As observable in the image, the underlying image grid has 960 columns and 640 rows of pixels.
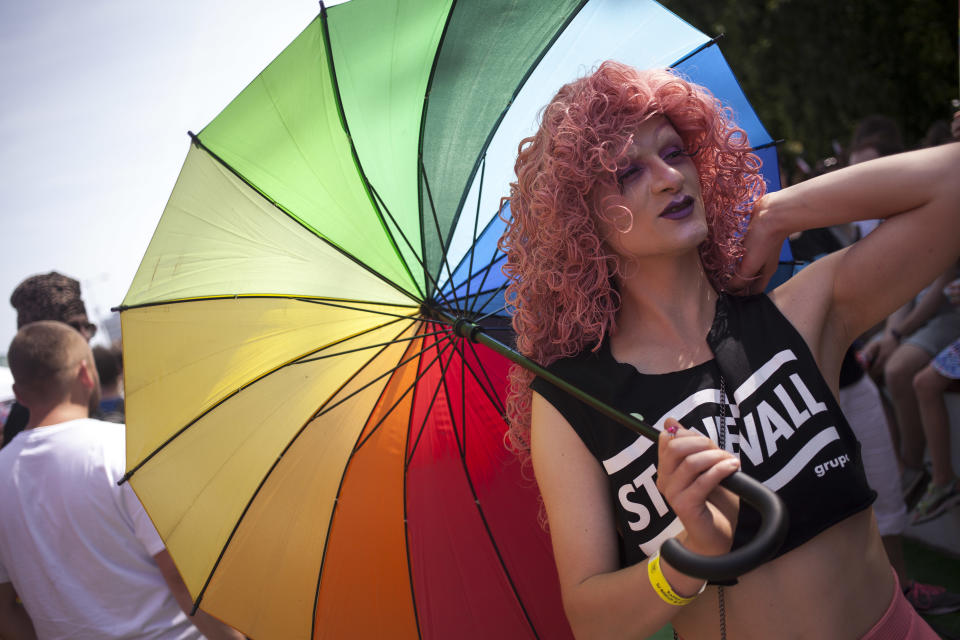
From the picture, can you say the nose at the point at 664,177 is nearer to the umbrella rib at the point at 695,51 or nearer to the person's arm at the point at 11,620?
the umbrella rib at the point at 695,51

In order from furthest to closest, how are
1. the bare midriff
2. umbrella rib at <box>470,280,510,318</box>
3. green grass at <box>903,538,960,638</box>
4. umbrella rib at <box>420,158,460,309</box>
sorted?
green grass at <box>903,538,960,638</box>
umbrella rib at <box>470,280,510,318</box>
umbrella rib at <box>420,158,460,309</box>
the bare midriff

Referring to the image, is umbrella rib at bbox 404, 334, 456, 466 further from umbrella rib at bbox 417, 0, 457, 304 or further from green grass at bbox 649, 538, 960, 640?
green grass at bbox 649, 538, 960, 640

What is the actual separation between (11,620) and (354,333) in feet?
8.02

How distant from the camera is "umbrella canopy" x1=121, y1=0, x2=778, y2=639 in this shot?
217cm

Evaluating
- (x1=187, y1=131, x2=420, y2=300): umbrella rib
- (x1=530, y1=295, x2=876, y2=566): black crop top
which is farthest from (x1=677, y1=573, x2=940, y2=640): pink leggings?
(x1=187, y1=131, x2=420, y2=300): umbrella rib

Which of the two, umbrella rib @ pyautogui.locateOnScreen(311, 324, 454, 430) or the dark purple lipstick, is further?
umbrella rib @ pyautogui.locateOnScreen(311, 324, 454, 430)

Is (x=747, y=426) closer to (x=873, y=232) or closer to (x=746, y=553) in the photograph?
(x=746, y=553)

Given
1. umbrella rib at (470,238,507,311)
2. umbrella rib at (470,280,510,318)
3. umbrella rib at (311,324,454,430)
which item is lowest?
umbrella rib at (311,324,454,430)

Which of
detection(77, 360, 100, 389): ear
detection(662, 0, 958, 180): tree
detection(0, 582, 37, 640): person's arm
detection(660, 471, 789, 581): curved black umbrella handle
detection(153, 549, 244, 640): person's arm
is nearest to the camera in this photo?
detection(660, 471, 789, 581): curved black umbrella handle

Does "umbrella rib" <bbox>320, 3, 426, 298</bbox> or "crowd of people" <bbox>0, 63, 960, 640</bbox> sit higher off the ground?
"umbrella rib" <bbox>320, 3, 426, 298</bbox>

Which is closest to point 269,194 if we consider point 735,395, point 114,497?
point 735,395

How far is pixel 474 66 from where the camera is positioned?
220 cm

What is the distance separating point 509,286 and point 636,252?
1.29ft

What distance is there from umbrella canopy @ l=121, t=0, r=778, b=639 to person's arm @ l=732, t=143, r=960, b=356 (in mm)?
617
